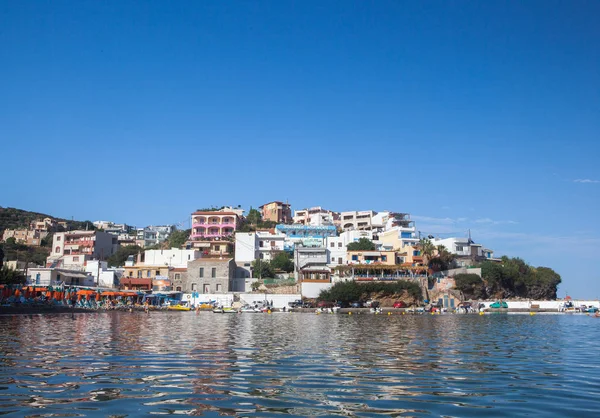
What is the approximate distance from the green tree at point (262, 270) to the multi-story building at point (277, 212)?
44.7 meters

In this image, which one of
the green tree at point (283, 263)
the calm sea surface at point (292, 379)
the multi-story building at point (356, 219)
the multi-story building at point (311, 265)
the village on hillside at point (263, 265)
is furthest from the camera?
the multi-story building at point (356, 219)

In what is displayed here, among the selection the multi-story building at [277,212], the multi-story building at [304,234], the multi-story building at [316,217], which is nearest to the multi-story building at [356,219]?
the multi-story building at [316,217]

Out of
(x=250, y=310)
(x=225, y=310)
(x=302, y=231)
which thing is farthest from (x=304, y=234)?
(x=225, y=310)

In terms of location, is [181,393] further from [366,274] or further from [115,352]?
[366,274]

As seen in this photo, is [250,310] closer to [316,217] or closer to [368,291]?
[368,291]

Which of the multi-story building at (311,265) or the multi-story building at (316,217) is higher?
the multi-story building at (316,217)

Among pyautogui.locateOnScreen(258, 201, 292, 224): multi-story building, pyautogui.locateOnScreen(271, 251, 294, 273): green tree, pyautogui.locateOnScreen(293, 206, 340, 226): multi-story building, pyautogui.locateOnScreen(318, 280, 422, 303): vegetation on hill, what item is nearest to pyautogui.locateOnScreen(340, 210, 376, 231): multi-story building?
pyautogui.locateOnScreen(293, 206, 340, 226): multi-story building

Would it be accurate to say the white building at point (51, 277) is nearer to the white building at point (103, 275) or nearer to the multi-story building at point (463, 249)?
the white building at point (103, 275)

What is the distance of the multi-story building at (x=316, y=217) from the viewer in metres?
126

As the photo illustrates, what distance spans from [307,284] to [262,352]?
53.9 m

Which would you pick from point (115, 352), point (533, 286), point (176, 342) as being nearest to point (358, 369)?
point (115, 352)

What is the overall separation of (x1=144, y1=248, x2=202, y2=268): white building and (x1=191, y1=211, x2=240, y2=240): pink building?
1583 cm

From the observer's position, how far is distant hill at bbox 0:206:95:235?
474 ft

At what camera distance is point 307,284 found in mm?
73812
